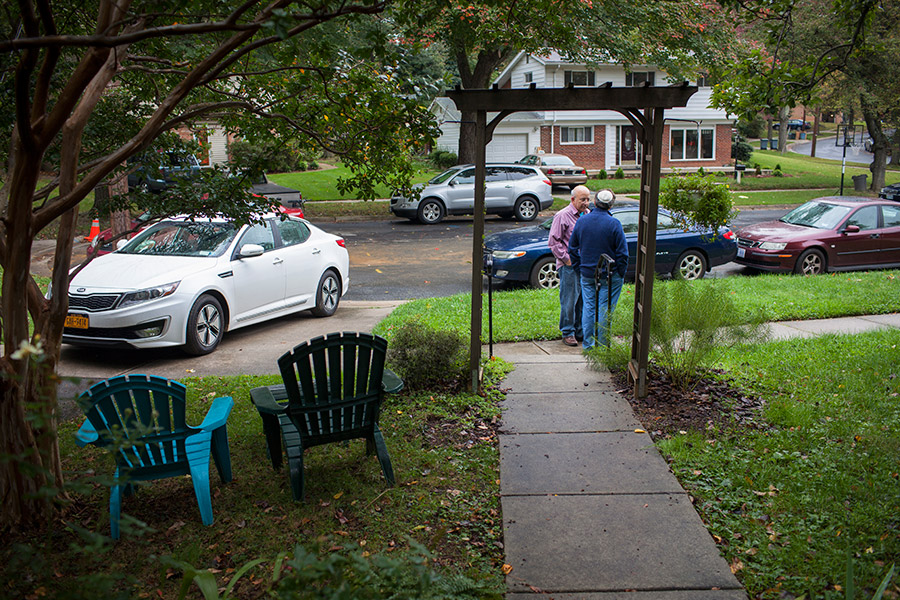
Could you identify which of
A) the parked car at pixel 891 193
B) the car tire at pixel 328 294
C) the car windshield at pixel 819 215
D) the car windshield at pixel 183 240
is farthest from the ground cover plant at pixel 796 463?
the parked car at pixel 891 193

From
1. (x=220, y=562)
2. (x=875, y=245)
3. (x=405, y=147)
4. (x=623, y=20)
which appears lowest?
(x=220, y=562)

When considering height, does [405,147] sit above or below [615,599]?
above

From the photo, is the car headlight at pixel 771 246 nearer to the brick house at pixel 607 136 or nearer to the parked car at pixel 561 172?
the parked car at pixel 561 172

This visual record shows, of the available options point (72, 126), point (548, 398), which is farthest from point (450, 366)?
point (72, 126)

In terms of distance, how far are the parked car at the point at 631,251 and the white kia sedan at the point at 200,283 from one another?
114 inches

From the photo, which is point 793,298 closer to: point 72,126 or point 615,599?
point 615,599

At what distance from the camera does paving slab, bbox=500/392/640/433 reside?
6305 mm

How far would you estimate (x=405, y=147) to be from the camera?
6582 millimetres

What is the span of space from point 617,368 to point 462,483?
292 centimetres

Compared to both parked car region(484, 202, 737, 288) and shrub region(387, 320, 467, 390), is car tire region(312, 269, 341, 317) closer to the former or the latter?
parked car region(484, 202, 737, 288)

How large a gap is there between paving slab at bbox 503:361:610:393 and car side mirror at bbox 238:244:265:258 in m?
3.92

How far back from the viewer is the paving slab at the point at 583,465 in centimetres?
516

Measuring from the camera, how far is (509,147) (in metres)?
42.2

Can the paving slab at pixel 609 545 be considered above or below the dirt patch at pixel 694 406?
below
